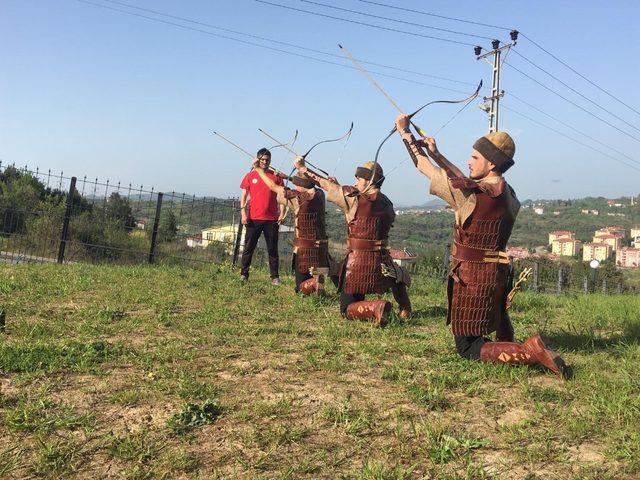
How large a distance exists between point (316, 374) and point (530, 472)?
156 centimetres

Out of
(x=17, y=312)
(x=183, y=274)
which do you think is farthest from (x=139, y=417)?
(x=183, y=274)

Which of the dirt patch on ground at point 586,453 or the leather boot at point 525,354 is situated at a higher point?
the leather boot at point 525,354

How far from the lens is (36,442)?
2318 millimetres

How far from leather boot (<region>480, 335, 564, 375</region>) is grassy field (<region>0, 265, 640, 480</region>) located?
0.07 metres

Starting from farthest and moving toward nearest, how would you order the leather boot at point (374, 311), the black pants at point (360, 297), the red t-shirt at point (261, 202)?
the red t-shirt at point (261, 202), the black pants at point (360, 297), the leather boot at point (374, 311)

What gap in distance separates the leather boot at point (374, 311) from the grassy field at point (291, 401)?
13 centimetres

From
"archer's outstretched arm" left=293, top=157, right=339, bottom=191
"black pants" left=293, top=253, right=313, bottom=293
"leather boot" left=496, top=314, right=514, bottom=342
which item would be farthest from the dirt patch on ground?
"black pants" left=293, top=253, right=313, bottom=293

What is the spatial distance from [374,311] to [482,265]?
1.45 meters

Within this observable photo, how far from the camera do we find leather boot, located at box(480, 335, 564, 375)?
3.41 meters

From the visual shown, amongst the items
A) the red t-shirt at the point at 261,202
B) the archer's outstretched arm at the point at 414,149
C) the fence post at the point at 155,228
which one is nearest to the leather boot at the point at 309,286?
the red t-shirt at the point at 261,202

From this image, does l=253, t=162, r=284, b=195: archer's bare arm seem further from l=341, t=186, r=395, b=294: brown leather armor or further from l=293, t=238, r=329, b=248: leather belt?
l=341, t=186, r=395, b=294: brown leather armor

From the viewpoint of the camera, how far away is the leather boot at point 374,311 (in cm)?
481

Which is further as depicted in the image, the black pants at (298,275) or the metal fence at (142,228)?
the metal fence at (142,228)

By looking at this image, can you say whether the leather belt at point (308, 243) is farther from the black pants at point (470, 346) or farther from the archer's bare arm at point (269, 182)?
the black pants at point (470, 346)
